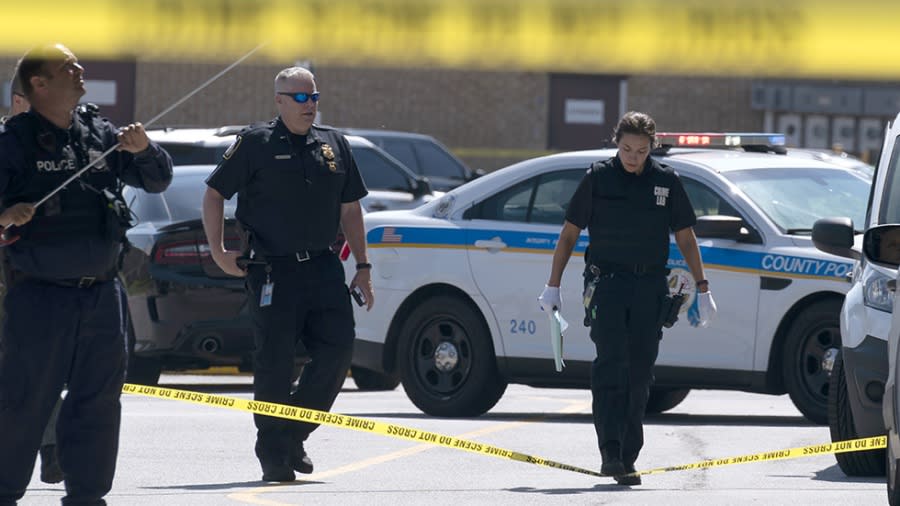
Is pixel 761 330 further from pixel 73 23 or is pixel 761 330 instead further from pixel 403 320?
pixel 73 23

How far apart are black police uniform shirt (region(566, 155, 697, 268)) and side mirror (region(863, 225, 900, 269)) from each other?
32.2 inches

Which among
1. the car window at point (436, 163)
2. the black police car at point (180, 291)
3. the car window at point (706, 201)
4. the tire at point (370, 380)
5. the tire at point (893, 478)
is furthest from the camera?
the car window at point (436, 163)

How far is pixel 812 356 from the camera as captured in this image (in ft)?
34.9

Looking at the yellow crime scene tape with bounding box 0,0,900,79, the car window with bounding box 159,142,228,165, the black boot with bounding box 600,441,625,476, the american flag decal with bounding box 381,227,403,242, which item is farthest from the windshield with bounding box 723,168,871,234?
the yellow crime scene tape with bounding box 0,0,900,79

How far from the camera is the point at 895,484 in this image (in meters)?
7.15

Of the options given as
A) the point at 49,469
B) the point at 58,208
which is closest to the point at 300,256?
the point at 49,469

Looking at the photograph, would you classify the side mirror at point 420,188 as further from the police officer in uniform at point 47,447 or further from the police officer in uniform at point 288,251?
the police officer in uniform at point 47,447

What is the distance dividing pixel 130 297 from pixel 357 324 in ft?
5.35

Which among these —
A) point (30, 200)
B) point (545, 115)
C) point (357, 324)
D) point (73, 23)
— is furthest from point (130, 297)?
point (545, 115)

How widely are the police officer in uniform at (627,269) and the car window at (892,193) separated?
33.4 inches

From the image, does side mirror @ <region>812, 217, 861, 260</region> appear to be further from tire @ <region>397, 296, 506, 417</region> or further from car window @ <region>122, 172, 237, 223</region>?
car window @ <region>122, 172, 237, 223</region>

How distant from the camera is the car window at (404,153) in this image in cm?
2316

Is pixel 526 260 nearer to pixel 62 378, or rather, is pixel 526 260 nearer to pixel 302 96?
pixel 302 96

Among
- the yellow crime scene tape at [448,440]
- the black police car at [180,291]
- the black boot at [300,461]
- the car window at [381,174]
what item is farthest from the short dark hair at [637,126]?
the car window at [381,174]
